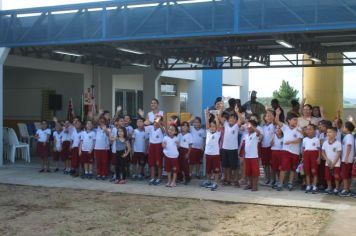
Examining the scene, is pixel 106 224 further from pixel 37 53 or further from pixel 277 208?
pixel 37 53

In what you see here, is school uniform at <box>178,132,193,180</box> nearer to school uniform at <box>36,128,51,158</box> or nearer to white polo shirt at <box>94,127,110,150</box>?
white polo shirt at <box>94,127,110,150</box>

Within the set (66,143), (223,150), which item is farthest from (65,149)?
(223,150)

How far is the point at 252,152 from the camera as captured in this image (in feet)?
31.0

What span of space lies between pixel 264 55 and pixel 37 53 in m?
7.28

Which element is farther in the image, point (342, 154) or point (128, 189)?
point (128, 189)

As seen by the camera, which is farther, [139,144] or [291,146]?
[139,144]

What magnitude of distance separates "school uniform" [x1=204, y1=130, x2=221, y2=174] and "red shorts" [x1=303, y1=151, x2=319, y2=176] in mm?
1693

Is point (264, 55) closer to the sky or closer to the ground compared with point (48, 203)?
closer to the sky

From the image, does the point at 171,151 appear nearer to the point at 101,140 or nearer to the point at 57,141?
the point at 101,140

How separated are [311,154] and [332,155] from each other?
406 mm

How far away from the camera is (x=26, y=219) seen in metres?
7.25

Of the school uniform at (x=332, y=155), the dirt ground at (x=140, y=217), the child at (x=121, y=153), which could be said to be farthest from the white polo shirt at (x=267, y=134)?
the child at (x=121, y=153)

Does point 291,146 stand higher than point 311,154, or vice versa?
point 291,146

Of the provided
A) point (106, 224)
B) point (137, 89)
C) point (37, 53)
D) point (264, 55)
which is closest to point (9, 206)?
point (106, 224)
